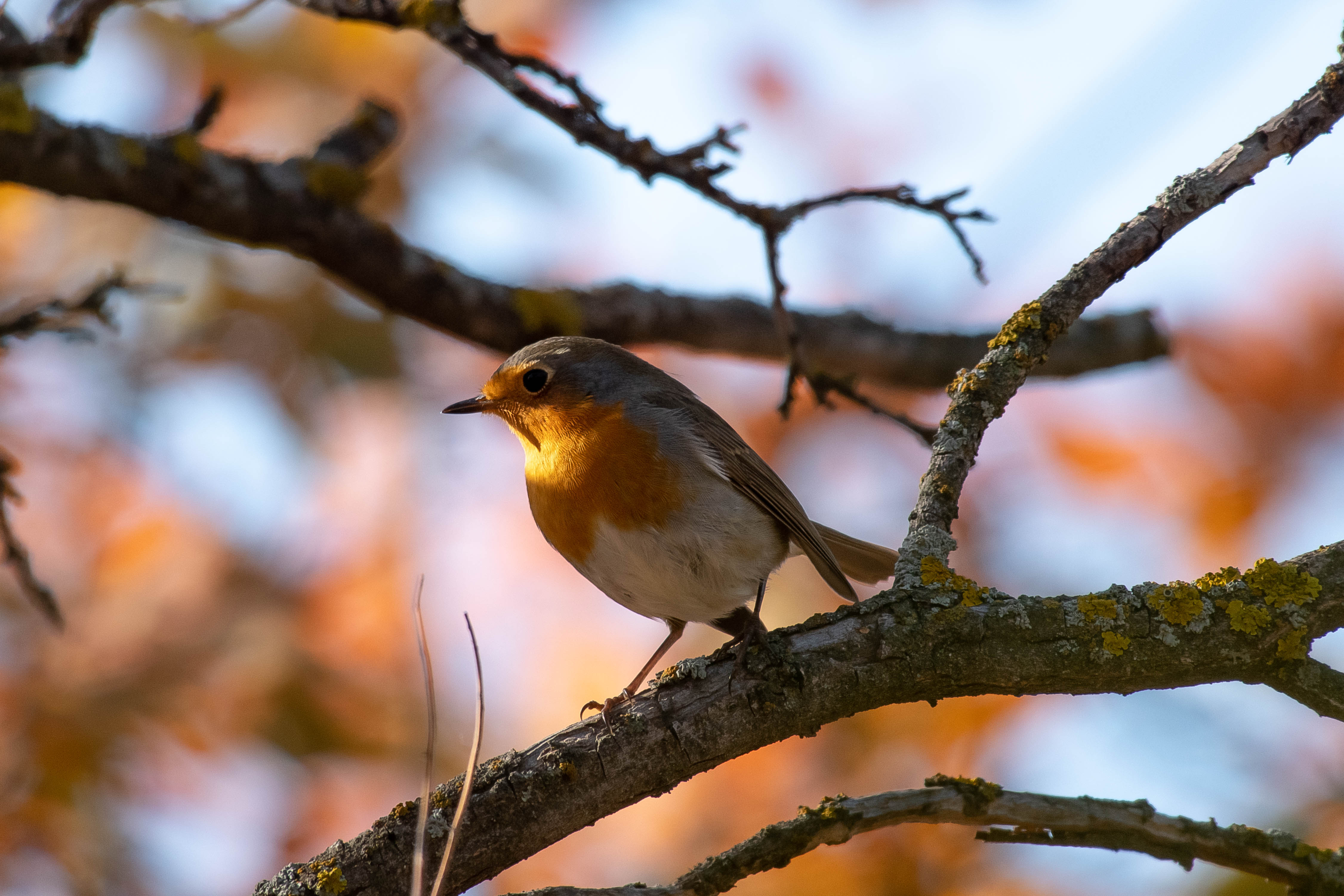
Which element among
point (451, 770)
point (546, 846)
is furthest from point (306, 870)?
point (451, 770)

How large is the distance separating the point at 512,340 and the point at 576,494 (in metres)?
1.05

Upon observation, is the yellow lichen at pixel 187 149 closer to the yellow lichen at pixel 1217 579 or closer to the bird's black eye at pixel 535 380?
the bird's black eye at pixel 535 380

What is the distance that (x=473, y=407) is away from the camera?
4.28 metres

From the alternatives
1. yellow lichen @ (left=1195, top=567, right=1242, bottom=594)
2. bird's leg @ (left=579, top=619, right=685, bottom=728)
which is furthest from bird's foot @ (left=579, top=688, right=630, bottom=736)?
yellow lichen @ (left=1195, top=567, right=1242, bottom=594)

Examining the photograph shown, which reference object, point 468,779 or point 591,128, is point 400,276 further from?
point 468,779

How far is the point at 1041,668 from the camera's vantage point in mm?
2447

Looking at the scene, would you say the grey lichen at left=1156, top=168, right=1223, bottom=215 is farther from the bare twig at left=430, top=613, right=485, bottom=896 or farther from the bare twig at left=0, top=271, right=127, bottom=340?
the bare twig at left=0, top=271, right=127, bottom=340

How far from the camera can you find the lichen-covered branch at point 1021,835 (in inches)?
86.2

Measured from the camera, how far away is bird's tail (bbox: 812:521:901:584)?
430 cm

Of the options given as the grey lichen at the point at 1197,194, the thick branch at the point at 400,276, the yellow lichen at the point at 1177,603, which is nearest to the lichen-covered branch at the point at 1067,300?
the grey lichen at the point at 1197,194

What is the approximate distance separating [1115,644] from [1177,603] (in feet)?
0.63

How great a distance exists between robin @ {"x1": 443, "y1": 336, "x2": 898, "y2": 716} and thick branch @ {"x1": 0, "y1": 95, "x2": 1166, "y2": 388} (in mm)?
335

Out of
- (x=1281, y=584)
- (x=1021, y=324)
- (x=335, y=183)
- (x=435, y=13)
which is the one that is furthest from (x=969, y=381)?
(x=335, y=183)

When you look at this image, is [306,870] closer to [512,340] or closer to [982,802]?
[982,802]
